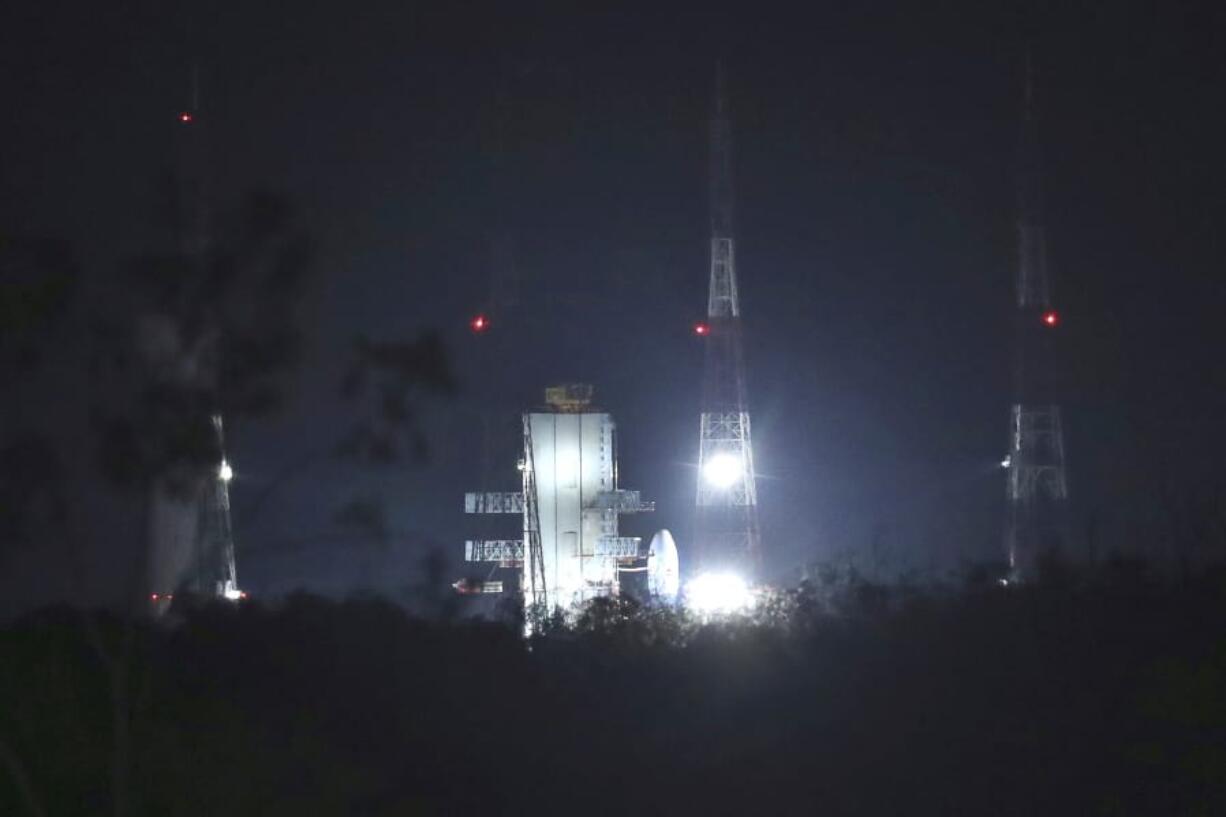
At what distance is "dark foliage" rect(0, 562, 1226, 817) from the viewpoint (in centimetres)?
1540

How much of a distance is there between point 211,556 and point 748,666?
810 centimetres

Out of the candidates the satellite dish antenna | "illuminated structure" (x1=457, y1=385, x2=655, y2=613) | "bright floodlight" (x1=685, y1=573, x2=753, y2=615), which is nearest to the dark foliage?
"bright floodlight" (x1=685, y1=573, x2=753, y2=615)

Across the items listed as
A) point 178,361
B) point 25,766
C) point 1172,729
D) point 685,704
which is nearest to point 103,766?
point 25,766

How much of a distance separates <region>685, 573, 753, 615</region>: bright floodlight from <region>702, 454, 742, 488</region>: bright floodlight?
1.90 metres

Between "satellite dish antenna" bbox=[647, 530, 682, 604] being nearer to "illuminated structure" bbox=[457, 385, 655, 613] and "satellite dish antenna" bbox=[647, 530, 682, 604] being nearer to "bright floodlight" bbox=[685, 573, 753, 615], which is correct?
"bright floodlight" bbox=[685, 573, 753, 615]

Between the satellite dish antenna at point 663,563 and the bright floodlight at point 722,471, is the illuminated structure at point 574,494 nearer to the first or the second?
the satellite dish antenna at point 663,563

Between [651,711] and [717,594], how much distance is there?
268 inches

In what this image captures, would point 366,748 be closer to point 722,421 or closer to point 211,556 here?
point 211,556

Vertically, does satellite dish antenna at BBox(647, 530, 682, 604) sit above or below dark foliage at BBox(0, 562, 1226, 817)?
above

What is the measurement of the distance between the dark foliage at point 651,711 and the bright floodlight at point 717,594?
1.21 m

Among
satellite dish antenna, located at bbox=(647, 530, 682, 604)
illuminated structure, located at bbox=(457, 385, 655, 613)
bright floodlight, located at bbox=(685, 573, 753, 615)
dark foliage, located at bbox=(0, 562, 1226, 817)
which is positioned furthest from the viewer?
illuminated structure, located at bbox=(457, 385, 655, 613)

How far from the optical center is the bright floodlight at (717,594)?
70.9ft

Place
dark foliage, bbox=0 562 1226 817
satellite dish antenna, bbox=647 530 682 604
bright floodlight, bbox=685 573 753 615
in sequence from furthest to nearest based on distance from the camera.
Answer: satellite dish antenna, bbox=647 530 682 604
bright floodlight, bbox=685 573 753 615
dark foliage, bbox=0 562 1226 817

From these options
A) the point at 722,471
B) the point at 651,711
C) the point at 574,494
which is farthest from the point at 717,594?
the point at 574,494
